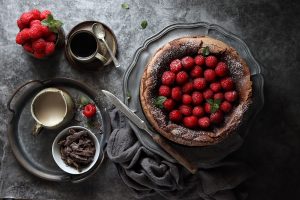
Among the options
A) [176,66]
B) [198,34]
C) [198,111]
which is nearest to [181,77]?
[176,66]

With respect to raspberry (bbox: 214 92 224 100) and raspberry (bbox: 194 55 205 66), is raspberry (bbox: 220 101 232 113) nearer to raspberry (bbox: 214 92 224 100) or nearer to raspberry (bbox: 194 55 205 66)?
raspberry (bbox: 214 92 224 100)

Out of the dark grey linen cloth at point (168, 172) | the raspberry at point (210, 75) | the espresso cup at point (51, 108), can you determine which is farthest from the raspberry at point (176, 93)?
the espresso cup at point (51, 108)

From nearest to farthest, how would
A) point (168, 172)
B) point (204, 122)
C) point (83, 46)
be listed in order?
point (204, 122) < point (168, 172) < point (83, 46)

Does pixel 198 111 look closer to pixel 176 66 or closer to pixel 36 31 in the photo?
pixel 176 66

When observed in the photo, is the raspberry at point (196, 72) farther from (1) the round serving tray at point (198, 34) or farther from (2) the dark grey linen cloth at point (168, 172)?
(2) the dark grey linen cloth at point (168, 172)

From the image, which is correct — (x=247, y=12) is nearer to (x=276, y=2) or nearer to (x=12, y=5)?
(x=276, y=2)

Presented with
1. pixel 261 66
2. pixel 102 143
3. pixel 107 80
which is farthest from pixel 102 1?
pixel 261 66

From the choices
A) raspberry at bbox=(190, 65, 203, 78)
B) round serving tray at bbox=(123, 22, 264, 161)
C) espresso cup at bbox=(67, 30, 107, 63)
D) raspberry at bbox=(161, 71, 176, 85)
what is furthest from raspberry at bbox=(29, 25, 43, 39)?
raspberry at bbox=(190, 65, 203, 78)
